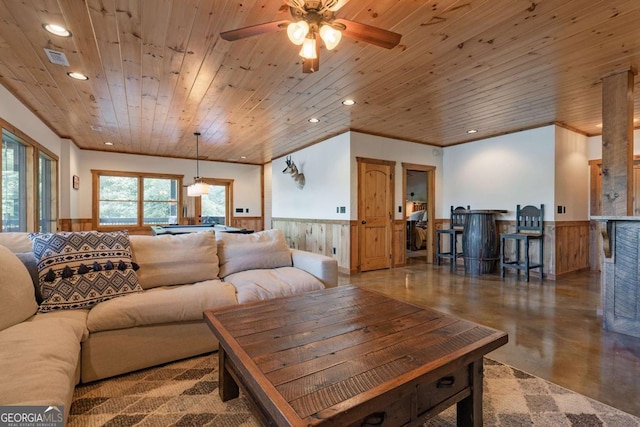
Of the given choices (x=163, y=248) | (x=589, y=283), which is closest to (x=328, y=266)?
(x=163, y=248)

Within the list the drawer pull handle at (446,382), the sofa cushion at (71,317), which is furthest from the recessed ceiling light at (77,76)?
the drawer pull handle at (446,382)

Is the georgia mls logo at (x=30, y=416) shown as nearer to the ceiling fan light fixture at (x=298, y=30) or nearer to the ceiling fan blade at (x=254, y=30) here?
the ceiling fan blade at (x=254, y=30)

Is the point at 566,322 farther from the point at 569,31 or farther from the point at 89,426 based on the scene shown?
the point at 89,426

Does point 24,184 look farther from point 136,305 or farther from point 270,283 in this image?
point 270,283

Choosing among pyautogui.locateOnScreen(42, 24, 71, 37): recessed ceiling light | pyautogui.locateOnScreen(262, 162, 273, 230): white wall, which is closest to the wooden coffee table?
pyautogui.locateOnScreen(42, 24, 71, 37): recessed ceiling light

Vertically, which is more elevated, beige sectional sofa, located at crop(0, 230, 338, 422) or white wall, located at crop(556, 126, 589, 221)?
white wall, located at crop(556, 126, 589, 221)

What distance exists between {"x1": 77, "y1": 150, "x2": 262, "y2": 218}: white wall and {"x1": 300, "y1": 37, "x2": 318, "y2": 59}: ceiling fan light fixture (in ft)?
22.2

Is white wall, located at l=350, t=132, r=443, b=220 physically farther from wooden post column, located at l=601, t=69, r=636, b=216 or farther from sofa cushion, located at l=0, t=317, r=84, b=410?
sofa cushion, located at l=0, t=317, r=84, b=410

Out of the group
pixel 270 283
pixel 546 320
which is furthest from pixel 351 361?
pixel 546 320

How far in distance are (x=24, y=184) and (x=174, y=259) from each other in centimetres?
307

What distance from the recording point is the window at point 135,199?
22.4 ft

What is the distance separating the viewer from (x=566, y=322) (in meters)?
2.79

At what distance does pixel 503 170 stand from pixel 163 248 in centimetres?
528

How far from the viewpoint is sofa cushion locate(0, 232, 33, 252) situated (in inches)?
78.2
